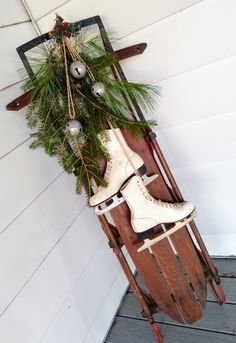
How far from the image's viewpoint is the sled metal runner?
42.6 inches

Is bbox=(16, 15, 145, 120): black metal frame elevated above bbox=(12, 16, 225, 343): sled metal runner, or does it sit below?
above

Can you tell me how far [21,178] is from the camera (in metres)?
1.07

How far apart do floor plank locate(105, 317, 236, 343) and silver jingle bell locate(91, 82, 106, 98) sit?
92 centimetres

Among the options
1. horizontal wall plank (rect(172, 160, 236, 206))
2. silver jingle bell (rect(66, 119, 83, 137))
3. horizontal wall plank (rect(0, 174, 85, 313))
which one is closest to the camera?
silver jingle bell (rect(66, 119, 83, 137))

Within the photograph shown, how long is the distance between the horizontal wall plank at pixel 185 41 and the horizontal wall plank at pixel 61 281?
63 cm

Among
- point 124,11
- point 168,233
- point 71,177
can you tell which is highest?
point 124,11

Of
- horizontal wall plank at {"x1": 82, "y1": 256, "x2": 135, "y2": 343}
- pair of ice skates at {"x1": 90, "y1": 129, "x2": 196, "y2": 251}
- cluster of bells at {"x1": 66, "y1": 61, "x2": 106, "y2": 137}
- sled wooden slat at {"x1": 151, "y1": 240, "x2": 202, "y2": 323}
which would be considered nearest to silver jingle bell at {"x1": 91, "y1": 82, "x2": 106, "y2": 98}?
cluster of bells at {"x1": 66, "y1": 61, "x2": 106, "y2": 137}

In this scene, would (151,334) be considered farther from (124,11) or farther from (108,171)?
(124,11)

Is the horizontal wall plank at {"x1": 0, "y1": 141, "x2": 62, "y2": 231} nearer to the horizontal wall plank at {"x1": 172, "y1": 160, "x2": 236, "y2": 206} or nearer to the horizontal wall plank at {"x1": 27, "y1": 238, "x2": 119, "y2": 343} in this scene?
the horizontal wall plank at {"x1": 27, "y1": 238, "x2": 119, "y2": 343}

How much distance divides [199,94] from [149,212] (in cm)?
44

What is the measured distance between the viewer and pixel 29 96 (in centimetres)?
101

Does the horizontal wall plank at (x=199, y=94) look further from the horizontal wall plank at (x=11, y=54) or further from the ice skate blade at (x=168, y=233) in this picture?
the horizontal wall plank at (x=11, y=54)

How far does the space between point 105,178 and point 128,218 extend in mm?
176

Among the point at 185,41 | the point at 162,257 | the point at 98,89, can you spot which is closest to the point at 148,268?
the point at 162,257
